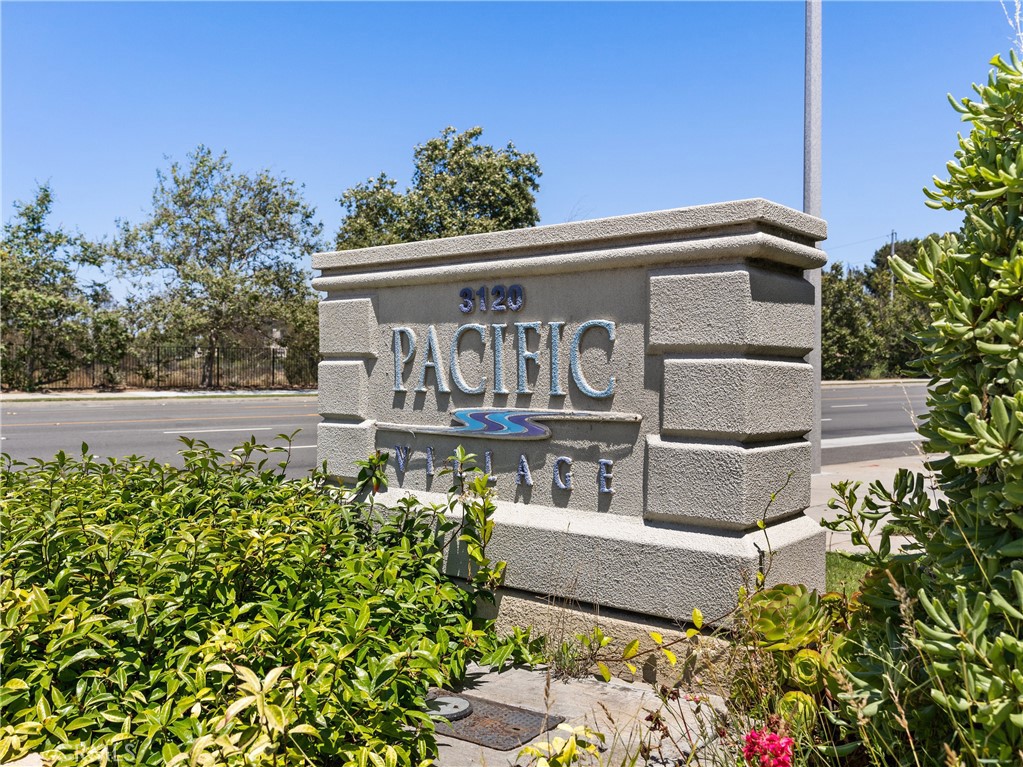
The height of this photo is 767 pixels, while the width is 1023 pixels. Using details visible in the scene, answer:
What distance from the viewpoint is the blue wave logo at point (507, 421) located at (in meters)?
4.73

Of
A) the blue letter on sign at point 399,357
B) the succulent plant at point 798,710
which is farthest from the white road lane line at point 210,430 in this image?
the succulent plant at point 798,710

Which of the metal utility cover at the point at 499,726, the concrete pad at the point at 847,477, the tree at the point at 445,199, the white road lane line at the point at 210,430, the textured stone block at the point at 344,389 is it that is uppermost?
the tree at the point at 445,199

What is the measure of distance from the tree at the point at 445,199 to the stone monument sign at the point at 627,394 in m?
27.6

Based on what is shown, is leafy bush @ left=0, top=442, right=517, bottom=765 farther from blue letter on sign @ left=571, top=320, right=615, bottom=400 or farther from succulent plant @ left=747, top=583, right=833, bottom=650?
succulent plant @ left=747, top=583, right=833, bottom=650

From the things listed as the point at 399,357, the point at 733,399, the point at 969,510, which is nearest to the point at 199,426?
the point at 399,357

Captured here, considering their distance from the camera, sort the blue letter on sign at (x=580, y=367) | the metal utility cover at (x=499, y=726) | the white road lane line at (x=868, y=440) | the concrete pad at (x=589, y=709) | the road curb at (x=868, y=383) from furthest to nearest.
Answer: the road curb at (x=868, y=383) → the white road lane line at (x=868, y=440) → the blue letter on sign at (x=580, y=367) → the metal utility cover at (x=499, y=726) → the concrete pad at (x=589, y=709)

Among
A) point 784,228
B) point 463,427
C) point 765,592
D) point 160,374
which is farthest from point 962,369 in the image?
point 160,374

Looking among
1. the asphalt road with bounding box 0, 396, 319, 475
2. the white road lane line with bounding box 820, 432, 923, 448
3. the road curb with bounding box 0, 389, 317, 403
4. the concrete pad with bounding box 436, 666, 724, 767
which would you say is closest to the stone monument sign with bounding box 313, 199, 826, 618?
the concrete pad with bounding box 436, 666, 724, 767

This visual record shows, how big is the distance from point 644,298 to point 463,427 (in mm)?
1470

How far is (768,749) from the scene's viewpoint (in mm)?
2506

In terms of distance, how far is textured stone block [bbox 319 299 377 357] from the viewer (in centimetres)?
587

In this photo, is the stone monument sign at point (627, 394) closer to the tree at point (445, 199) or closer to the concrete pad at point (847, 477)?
the concrete pad at point (847, 477)

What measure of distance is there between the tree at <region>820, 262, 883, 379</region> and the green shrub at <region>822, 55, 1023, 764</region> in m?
44.7

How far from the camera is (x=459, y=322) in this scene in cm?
540
